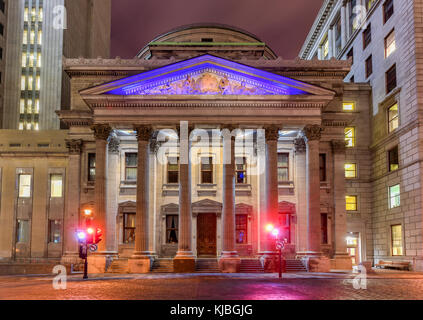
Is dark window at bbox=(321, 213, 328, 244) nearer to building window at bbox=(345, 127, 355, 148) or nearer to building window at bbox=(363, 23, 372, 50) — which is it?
building window at bbox=(345, 127, 355, 148)

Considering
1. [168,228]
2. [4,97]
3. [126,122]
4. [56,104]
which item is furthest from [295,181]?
[4,97]

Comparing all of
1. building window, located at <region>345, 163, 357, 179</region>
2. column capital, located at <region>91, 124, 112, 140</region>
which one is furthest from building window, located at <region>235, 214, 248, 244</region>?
column capital, located at <region>91, 124, 112, 140</region>

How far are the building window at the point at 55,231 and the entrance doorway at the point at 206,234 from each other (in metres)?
12.3

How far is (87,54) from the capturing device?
280ft

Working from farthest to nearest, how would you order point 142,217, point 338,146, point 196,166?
point 196,166, point 338,146, point 142,217

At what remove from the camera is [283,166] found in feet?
142

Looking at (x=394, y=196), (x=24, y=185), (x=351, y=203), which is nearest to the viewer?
(x=394, y=196)

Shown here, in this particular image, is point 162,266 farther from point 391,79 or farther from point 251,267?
point 391,79

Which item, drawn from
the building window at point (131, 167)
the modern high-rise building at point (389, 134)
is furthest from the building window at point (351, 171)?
the building window at point (131, 167)

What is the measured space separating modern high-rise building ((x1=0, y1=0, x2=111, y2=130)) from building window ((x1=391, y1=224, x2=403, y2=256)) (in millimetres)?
50422

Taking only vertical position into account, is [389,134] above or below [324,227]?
above

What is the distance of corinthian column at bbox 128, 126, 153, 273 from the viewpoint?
3572 cm

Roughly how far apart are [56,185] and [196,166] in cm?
1281

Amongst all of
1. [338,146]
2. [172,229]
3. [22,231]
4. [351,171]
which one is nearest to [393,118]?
[338,146]
